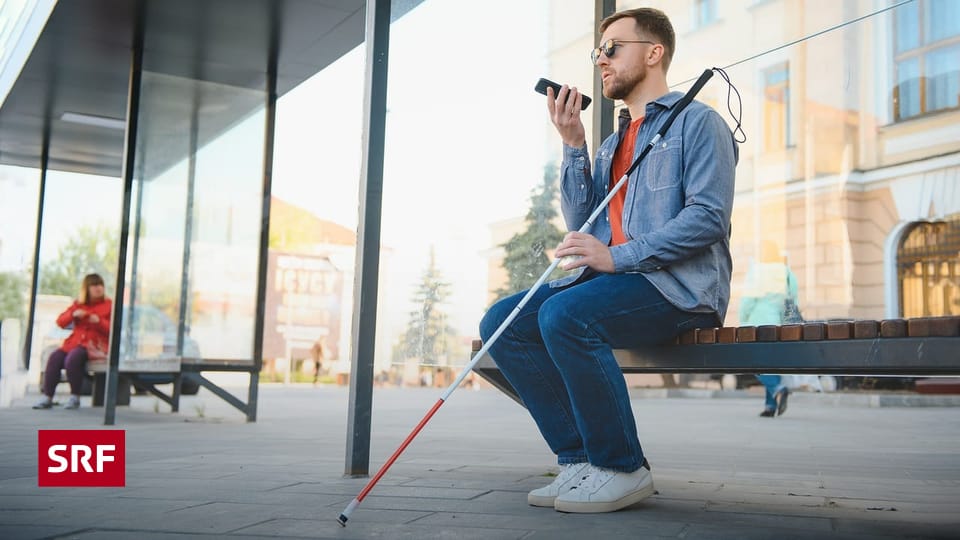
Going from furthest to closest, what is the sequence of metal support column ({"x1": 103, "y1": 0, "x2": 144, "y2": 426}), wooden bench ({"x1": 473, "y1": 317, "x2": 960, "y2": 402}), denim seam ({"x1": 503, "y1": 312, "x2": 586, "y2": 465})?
metal support column ({"x1": 103, "y1": 0, "x2": 144, "y2": 426}) → denim seam ({"x1": 503, "y1": 312, "x2": 586, "y2": 465}) → wooden bench ({"x1": 473, "y1": 317, "x2": 960, "y2": 402})

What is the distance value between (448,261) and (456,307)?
36cm

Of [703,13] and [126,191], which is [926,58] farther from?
[126,191]

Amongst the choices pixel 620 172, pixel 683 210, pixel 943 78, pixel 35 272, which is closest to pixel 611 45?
pixel 620 172

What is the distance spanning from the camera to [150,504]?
9.37 feet

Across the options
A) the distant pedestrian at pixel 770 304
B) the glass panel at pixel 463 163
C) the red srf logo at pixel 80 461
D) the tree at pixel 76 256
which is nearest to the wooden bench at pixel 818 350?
the distant pedestrian at pixel 770 304

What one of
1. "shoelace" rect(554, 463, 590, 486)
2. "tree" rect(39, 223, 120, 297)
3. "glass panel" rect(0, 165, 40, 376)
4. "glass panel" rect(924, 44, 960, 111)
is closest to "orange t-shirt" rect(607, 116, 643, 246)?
"shoelace" rect(554, 463, 590, 486)

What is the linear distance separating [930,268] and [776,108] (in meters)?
3.38

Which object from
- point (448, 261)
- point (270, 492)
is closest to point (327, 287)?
point (448, 261)

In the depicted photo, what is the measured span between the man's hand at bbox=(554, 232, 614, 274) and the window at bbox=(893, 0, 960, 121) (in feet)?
26.8

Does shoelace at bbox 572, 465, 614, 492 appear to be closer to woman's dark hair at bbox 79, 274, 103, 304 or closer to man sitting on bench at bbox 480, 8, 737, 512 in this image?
man sitting on bench at bbox 480, 8, 737, 512

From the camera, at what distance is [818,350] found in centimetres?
240

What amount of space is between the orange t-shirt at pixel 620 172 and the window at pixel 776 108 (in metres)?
10.9

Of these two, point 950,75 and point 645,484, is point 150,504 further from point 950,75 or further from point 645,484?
point 950,75

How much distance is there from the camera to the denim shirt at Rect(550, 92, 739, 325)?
9.05 ft
